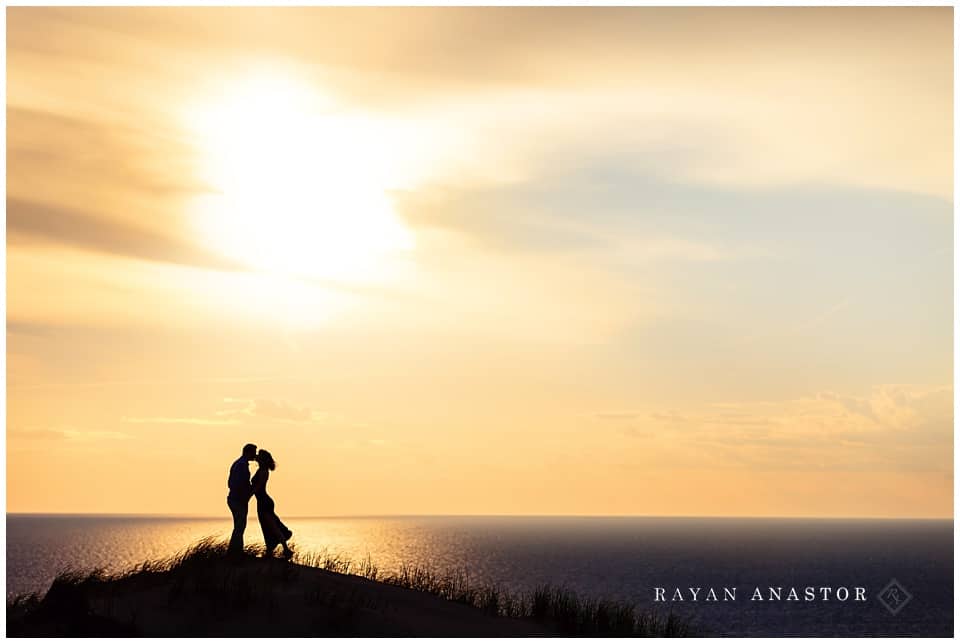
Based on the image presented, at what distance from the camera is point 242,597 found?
80.7ft

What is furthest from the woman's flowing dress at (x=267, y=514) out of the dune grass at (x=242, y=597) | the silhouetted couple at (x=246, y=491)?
the dune grass at (x=242, y=597)

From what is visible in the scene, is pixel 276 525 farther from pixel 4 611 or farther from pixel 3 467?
pixel 3 467

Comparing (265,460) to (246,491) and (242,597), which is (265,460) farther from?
(242,597)

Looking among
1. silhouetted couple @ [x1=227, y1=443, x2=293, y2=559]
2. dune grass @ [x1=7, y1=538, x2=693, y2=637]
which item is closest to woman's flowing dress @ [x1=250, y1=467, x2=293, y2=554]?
silhouetted couple @ [x1=227, y1=443, x2=293, y2=559]

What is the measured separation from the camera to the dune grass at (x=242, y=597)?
24656 mm

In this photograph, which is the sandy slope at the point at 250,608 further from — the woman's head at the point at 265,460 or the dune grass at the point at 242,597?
the woman's head at the point at 265,460

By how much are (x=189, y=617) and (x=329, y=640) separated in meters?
3.14

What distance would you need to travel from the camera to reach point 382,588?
27.3 m

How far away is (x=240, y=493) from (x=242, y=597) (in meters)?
3.06

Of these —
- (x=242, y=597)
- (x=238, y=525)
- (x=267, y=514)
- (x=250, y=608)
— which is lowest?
(x=250, y=608)

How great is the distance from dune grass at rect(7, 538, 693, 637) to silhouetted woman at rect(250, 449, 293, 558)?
548 mm

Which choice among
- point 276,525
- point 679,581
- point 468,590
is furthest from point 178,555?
point 679,581

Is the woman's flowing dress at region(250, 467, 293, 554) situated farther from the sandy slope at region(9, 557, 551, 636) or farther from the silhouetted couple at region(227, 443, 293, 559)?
the sandy slope at region(9, 557, 551, 636)

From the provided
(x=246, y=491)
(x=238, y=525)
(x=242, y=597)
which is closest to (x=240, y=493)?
(x=246, y=491)
